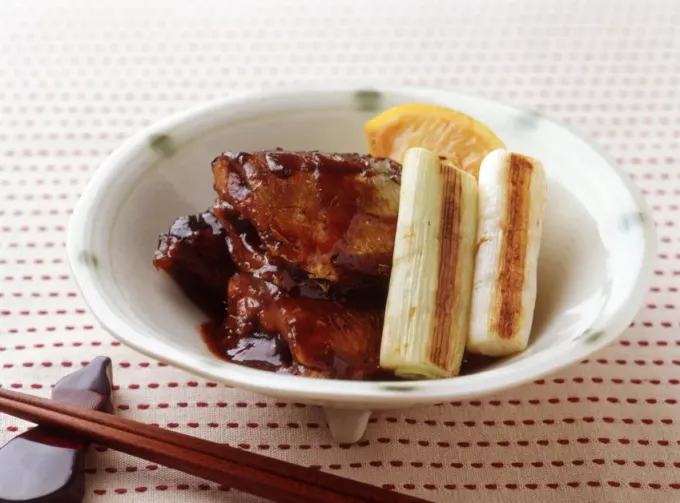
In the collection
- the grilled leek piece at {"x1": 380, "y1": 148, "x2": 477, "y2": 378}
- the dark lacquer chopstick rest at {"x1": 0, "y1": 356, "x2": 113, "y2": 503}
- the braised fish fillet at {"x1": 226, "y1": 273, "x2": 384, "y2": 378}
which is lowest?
the dark lacquer chopstick rest at {"x1": 0, "y1": 356, "x2": 113, "y2": 503}

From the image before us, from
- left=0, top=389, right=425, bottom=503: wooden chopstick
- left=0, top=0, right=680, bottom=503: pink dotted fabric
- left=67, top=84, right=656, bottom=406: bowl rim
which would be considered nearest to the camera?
left=67, top=84, right=656, bottom=406: bowl rim

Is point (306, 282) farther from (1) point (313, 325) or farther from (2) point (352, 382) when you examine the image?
(2) point (352, 382)

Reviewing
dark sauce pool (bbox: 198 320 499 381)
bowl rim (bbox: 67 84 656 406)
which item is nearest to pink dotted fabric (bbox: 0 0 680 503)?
dark sauce pool (bbox: 198 320 499 381)

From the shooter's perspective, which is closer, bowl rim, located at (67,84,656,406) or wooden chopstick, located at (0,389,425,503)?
bowl rim, located at (67,84,656,406)

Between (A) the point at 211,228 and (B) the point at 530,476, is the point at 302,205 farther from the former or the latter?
(B) the point at 530,476

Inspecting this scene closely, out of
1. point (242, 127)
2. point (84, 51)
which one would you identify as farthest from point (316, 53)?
point (242, 127)

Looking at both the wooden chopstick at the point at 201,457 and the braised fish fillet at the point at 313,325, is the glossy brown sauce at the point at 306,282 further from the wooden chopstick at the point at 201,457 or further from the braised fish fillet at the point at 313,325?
the wooden chopstick at the point at 201,457

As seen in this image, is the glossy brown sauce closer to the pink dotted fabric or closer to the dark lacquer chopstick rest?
the pink dotted fabric
